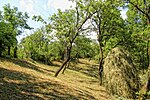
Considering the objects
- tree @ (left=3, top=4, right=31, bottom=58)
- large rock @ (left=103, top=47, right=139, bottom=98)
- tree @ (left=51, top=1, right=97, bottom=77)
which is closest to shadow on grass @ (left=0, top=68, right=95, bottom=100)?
large rock @ (left=103, top=47, right=139, bottom=98)

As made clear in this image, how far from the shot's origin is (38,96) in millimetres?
15195

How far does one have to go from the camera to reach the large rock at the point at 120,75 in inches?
732

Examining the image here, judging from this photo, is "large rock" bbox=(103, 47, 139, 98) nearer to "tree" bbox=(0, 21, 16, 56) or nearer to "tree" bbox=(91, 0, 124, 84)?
"tree" bbox=(91, 0, 124, 84)

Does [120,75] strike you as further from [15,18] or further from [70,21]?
[15,18]

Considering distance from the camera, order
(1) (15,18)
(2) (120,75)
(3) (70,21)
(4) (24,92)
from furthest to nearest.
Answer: (1) (15,18) < (3) (70,21) < (2) (120,75) < (4) (24,92)

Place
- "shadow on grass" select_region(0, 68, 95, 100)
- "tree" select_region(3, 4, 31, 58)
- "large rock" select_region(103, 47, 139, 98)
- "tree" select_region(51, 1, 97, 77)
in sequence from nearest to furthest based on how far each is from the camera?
"shadow on grass" select_region(0, 68, 95, 100)
"large rock" select_region(103, 47, 139, 98)
"tree" select_region(51, 1, 97, 77)
"tree" select_region(3, 4, 31, 58)

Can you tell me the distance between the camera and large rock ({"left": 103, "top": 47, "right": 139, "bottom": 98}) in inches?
732

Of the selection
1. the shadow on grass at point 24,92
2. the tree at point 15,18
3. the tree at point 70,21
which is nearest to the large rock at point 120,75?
the shadow on grass at point 24,92

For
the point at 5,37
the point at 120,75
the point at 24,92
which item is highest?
the point at 5,37

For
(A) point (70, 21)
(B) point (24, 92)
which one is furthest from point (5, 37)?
(B) point (24, 92)

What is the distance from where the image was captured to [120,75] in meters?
19.0

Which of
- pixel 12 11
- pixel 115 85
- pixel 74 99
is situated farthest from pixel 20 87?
pixel 12 11

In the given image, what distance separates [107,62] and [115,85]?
2.10 meters

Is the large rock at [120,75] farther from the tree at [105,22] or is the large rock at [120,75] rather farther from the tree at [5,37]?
the tree at [5,37]
